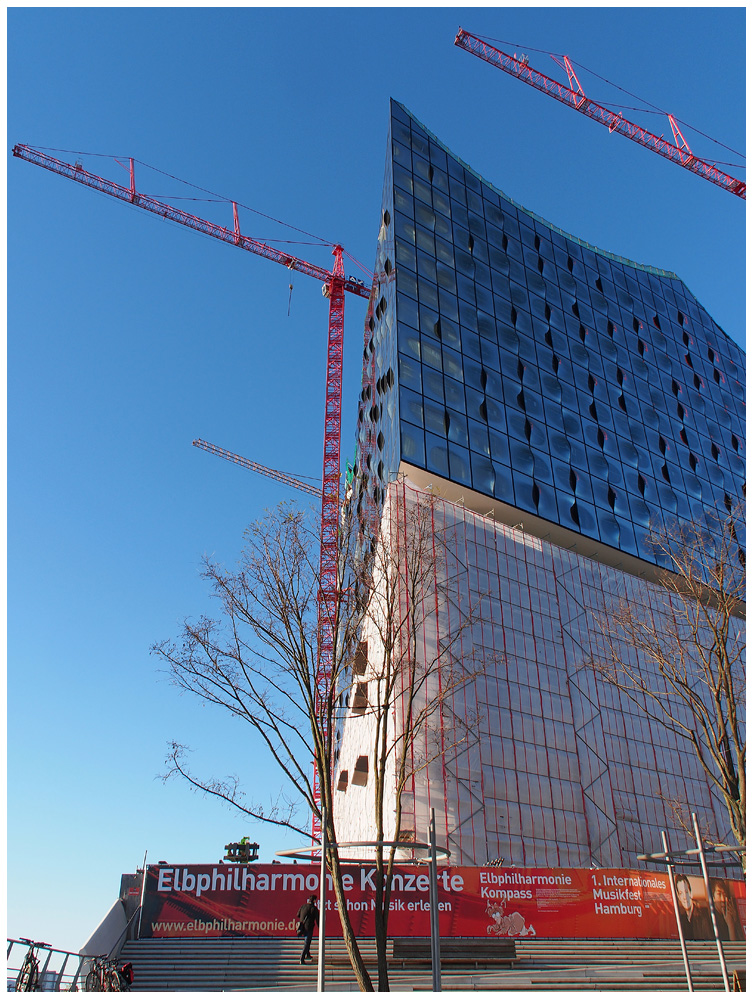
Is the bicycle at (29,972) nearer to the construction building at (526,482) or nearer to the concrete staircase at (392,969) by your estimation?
the concrete staircase at (392,969)

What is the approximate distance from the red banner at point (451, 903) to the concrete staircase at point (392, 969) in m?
0.43

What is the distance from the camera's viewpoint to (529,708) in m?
33.3

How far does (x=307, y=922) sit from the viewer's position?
17312 millimetres

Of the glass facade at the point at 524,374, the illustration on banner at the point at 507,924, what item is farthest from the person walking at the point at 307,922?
the glass facade at the point at 524,374

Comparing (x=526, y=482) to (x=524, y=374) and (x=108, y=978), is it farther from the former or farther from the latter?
(x=108, y=978)

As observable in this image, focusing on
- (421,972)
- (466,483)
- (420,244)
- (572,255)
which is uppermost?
(572,255)

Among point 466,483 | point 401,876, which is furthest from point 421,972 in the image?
point 466,483

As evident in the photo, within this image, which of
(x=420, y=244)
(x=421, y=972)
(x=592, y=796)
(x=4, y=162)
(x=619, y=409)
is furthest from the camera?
(x=619, y=409)

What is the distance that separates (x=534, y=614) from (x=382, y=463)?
11.1 m

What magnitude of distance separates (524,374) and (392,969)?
33.9m

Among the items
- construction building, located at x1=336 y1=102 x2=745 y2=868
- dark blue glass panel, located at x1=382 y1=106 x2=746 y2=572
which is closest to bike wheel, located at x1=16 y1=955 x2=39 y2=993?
construction building, located at x1=336 y1=102 x2=745 y2=868

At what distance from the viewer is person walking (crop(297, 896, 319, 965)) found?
17266 millimetres

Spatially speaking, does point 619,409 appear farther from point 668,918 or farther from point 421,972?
point 421,972

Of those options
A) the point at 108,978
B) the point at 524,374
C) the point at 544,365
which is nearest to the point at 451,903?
the point at 108,978
